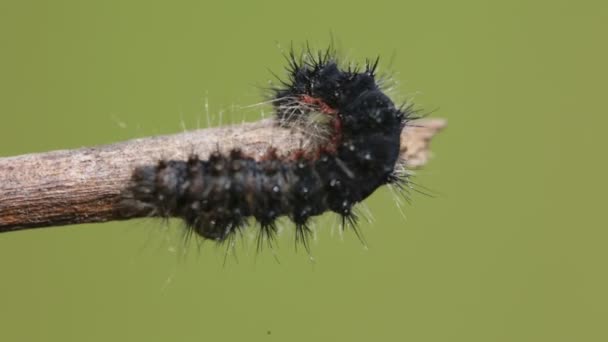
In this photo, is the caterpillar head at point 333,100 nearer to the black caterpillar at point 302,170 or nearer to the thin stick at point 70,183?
the black caterpillar at point 302,170

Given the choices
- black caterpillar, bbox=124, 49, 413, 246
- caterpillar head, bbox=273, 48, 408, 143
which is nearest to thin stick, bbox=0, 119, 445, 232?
black caterpillar, bbox=124, 49, 413, 246

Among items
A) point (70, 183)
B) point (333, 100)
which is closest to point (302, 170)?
point (333, 100)

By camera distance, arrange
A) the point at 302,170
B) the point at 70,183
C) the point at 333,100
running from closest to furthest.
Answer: the point at 70,183
the point at 302,170
the point at 333,100

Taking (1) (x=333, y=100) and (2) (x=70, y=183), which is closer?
(2) (x=70, y=183)

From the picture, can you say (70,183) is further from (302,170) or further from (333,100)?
(333,100)

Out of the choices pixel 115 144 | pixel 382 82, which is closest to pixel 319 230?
pixel 382 82

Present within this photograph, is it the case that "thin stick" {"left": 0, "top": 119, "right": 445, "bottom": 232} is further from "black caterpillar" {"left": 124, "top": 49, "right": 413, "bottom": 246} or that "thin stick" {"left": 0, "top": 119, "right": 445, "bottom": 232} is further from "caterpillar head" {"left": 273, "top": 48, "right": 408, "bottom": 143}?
"caterpillar head" {"left": 273, "top": 48, "right": 408, "bottom": 143}

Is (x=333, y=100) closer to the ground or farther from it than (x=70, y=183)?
farther from it

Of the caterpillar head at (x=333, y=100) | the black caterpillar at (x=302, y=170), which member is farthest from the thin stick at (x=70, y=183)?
the caterpillar head at (x=333, y=100)
